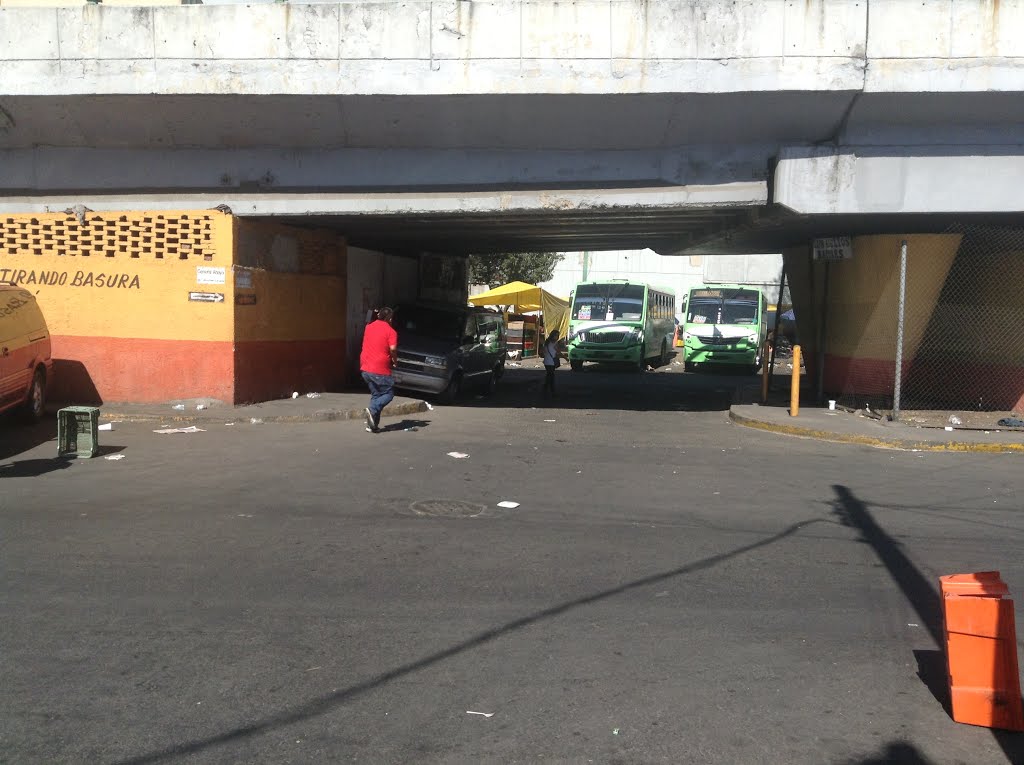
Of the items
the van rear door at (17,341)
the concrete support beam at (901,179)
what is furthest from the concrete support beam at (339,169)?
the van rear door at (17,341)

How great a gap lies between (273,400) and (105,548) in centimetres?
972

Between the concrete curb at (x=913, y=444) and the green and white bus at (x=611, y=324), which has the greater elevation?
the green and white bus at (x=611, y=324)

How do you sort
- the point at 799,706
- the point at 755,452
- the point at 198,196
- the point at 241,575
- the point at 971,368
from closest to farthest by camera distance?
1. the point at 799,706
2. the point at 241,575
3. the point at 755,452
4. the point at 198,196
5. the point at 971,368

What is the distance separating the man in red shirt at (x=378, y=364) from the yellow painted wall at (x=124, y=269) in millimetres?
2928

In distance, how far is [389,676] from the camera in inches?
191

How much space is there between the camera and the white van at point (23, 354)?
12.5m

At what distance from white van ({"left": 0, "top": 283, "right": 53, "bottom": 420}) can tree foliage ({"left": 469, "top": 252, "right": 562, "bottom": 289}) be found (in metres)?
31.6

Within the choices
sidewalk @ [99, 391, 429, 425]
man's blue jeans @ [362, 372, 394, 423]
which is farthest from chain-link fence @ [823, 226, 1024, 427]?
sidewalk @ [99, 391, 429, 425]

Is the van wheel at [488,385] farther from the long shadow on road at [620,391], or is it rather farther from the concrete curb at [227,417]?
the concrete curb at [227,417]

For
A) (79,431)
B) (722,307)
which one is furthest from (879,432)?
(722,307)

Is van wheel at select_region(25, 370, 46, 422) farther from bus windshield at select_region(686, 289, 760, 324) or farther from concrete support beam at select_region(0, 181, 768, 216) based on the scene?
bus windshield at select_region(686, 289, 760, 324)

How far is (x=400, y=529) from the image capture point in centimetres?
800

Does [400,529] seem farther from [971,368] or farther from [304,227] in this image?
[971,368]

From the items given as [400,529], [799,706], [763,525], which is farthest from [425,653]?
[763,525]
